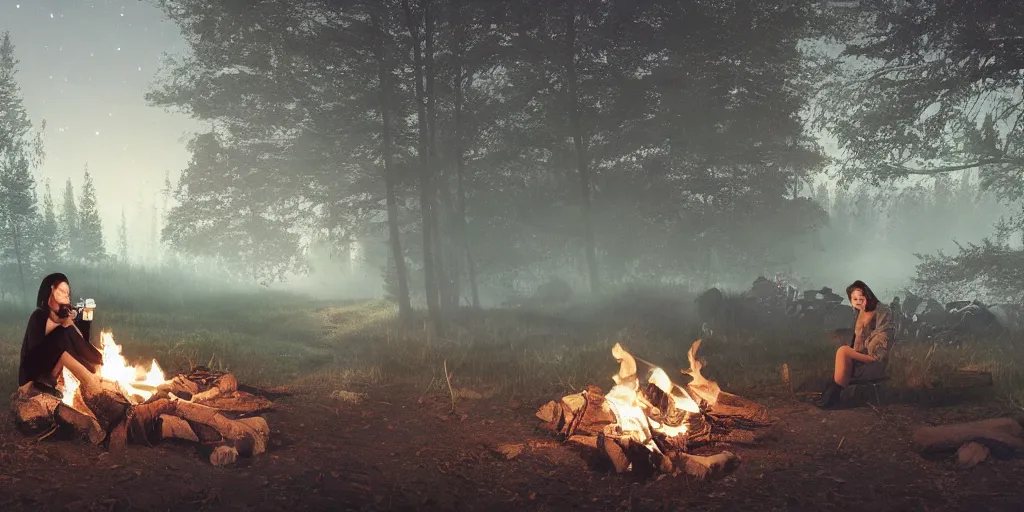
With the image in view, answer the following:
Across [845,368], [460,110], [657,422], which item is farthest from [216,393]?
[460,110]

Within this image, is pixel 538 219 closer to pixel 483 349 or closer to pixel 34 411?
pixel 483 349

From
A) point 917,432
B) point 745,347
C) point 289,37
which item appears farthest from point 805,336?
point 289,37

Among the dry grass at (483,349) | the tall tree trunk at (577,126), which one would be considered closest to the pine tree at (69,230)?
the dry grass at (483,349)

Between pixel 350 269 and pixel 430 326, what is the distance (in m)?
44.0

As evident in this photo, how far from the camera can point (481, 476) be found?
6.18 m

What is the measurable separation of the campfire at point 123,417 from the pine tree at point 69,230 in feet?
155

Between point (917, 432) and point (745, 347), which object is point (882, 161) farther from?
point (917, 432)

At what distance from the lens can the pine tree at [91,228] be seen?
46531mm

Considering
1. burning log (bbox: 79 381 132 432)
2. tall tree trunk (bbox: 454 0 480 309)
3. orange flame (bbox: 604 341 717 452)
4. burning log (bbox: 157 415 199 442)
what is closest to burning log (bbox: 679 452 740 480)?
orange flame (bbox: 604 341 717 452)

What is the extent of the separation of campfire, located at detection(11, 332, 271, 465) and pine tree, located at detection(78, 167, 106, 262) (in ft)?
158

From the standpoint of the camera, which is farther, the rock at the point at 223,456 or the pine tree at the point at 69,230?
the pine tree at the point at 69,230

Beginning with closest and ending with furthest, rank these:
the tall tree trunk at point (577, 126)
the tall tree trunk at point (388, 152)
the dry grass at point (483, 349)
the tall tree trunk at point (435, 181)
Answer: the dry grass at point (483, 349) < the tall tree trunk at point (435, 181) < the tall tree trunk at point (388, 152) < the tall tree trunk at point (577, 126)

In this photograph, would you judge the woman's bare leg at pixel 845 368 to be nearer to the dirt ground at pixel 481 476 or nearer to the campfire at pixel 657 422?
the dirt ground at pixel 481 476

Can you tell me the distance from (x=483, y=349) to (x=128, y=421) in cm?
904
